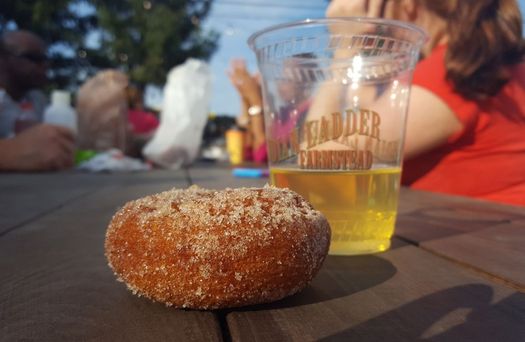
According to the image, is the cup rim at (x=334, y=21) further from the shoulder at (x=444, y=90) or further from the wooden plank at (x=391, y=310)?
the shoulder at (x=444, y=90)

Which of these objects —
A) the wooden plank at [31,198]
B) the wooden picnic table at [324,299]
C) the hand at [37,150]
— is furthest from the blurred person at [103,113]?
the wooden picnic table at [324,299]

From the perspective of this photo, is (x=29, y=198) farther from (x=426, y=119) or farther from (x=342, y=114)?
(x=426, y=119)

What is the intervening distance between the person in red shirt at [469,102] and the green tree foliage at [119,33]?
8661 mm

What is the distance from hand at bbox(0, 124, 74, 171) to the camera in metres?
2.12

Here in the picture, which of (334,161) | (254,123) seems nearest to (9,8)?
(254,123)

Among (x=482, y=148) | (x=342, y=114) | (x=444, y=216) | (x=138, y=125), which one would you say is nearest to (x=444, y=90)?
(x=482, y=148)

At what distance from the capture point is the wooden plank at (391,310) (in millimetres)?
321

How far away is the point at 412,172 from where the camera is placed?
147 centimetres

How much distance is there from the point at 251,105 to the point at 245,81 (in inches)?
6.3

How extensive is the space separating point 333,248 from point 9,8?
10276 millimetres

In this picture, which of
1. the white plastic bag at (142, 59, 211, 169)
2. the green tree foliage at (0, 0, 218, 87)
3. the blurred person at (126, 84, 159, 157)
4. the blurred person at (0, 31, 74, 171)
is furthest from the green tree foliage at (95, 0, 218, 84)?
the white plastic bag at (142, 59, 211, 169)

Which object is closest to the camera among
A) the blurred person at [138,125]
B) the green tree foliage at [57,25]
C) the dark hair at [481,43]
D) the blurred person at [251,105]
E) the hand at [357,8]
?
the hand at [357,8]

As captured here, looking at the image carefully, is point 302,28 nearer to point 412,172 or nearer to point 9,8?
point 412,172

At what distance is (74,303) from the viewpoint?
0.39 metres
